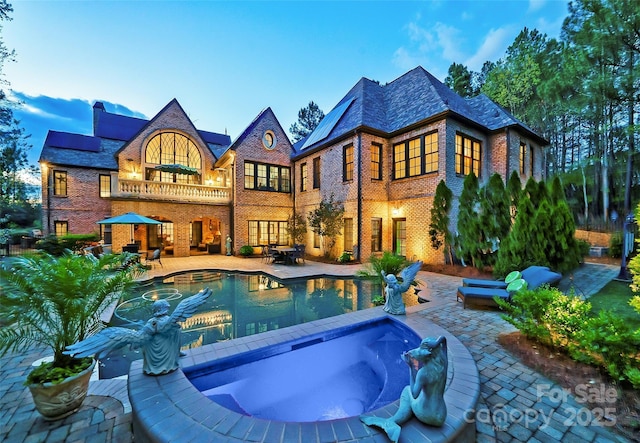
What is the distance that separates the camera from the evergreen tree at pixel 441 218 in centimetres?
1025

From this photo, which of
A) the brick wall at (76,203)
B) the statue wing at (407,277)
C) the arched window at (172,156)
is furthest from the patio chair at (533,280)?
the brick wall at (76,203)

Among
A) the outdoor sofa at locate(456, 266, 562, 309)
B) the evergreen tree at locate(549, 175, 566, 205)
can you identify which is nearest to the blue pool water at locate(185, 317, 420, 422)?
the outdoor sofa at locate(456, 266, 562, 309)

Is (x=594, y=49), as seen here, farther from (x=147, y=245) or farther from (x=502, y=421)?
(x=147, y=245)

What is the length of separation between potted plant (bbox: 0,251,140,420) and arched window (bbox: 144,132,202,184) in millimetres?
13661

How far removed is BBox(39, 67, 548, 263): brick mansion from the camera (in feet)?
38.8

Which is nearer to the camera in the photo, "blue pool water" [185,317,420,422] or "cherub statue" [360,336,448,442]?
"cherub statue" [360,336,448,442]

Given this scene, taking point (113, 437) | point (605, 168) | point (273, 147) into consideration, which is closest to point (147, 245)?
point (273, 147)

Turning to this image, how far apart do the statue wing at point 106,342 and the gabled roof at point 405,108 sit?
451 inches

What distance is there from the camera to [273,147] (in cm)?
1631

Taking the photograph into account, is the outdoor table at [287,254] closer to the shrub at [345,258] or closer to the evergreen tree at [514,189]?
the shrub at [345,258]

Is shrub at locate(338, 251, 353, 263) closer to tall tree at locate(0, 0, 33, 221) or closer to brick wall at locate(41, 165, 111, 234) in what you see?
tall tree at locate(0, 0, 33, 221)

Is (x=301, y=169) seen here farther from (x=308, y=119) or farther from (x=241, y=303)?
(x=308, y=119)

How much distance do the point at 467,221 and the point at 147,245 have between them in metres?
19.4

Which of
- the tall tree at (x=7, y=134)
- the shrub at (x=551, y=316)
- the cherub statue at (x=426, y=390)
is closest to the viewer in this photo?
the cherub statue at (x=426, y=390)
